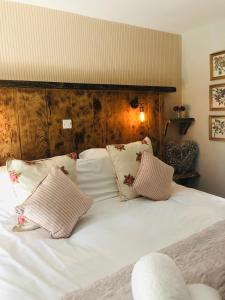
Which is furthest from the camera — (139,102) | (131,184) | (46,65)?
(139,102)

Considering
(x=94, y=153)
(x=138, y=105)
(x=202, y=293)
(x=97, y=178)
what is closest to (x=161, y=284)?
(x=202, y=293)

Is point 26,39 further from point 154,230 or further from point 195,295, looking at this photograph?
point 195,295

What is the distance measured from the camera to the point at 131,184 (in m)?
2.13

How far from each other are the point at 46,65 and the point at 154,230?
1739 mm

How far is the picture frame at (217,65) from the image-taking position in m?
2.74

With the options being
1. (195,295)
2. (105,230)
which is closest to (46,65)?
(105,230)

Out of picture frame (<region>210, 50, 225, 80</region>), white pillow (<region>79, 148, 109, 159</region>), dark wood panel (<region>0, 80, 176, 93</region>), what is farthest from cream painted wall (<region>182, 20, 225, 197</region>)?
white pillow (<region>79, 148, 109, 159</region>)

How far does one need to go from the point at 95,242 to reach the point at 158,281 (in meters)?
0.74

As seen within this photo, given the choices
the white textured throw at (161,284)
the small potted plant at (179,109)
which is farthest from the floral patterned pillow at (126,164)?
the white textured throw at (161,284)

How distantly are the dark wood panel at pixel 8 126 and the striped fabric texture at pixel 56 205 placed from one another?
645 mm

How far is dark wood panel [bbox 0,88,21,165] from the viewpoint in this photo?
213 centimetres

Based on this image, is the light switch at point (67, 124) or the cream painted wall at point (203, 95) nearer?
the light switch at point (67, 124)

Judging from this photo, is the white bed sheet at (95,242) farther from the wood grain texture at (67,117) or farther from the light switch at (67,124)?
the light switch at (67,124)

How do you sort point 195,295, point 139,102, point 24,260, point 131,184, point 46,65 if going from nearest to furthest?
1. point 195,295
2. point 24,260
3. point 131,184
4. point 46,65
5. point 139,102
